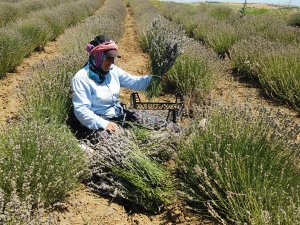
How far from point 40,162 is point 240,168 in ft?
4.49

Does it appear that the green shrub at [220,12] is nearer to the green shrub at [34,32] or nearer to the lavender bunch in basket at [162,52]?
the green shrub at [34,32]

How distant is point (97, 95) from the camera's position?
372cm

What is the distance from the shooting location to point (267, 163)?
275cm

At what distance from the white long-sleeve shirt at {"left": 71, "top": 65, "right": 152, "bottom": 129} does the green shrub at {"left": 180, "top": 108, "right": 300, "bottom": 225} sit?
36.8 inches

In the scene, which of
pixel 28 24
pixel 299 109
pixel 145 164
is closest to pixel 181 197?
pixel 145 164

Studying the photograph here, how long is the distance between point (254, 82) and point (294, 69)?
3.94 feet

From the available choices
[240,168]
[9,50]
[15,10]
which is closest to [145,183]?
[240,168]

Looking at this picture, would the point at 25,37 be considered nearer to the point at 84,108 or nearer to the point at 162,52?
the point at 162,52

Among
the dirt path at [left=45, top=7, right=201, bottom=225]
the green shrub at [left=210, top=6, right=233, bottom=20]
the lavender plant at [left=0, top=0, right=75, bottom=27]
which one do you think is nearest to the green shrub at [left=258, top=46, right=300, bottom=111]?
the dirt path at [left=45, top=7, right=201, bottom=225]

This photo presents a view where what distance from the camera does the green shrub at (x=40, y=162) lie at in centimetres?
258

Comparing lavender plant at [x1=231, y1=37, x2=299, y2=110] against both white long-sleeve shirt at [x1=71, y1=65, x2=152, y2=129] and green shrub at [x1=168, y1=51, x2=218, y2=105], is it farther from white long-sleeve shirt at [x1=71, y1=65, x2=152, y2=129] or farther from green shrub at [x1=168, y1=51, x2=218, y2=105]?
white long-sleeve shirt at [x1=71, y1=65, x2=152, y2=129]

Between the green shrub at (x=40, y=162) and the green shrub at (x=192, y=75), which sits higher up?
the green shrub at (x=40, y=162)

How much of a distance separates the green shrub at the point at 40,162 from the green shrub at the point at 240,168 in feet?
2.80

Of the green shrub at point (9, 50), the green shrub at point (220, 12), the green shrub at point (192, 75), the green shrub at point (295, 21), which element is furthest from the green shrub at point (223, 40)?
the green shrub at point (295, 21)
